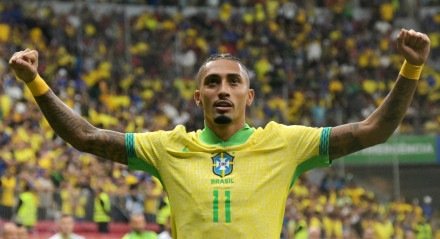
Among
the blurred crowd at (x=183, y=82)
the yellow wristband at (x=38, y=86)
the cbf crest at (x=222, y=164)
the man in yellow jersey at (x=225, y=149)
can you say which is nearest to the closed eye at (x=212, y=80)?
the man in yellow jersey at (x=225, y=149)

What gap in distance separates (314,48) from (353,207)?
746 cm

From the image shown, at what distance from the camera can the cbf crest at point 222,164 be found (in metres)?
4.50

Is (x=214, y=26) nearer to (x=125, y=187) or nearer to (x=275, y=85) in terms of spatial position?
(x=275, y=85)

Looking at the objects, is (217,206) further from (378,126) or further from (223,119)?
(378,126)

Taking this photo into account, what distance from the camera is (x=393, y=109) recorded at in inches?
171

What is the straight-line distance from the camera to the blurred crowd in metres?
17.6

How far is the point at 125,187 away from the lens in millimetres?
17766

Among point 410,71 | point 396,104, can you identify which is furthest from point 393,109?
point 410,71

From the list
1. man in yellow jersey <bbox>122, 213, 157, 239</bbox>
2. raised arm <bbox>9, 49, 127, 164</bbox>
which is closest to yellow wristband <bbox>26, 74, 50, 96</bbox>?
raised arm <bbox>9, 49, 127, 164</bbox>

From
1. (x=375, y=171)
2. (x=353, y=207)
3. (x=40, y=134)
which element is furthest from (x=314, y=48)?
(x=40, y=134)

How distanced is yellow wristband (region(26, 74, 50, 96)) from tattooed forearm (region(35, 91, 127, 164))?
0.08 ft

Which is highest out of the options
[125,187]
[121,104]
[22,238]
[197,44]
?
[197,44]

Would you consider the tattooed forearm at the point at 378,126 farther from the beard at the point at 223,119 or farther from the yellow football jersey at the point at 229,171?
the beard at the point at 223,119

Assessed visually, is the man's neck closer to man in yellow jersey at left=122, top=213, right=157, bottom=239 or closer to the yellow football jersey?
the yellow football jersey
